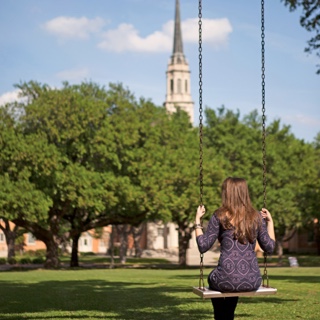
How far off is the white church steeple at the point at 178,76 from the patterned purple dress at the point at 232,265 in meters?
160

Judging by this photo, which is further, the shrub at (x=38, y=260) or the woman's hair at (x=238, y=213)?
the shrub at (x=38, y=260)

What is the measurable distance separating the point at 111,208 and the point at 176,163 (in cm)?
598

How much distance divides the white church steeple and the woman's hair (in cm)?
16025

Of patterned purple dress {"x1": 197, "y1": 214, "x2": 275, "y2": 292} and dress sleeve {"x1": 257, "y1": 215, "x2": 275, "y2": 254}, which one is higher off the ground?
dress sleeve {"x1": 257, "y1": 215, "x2": 275, "y2": 254}

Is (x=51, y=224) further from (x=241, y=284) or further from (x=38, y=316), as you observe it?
(x=241, y=284)

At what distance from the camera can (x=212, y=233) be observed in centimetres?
903

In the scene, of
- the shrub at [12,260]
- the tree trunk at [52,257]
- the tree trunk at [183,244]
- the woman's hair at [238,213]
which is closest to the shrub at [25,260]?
the shrub at [12,260]

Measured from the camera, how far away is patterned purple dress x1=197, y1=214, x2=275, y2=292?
29.1ft

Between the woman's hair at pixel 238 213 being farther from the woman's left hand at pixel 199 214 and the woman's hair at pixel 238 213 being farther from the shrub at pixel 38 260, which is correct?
the shrub at pixel 38 260

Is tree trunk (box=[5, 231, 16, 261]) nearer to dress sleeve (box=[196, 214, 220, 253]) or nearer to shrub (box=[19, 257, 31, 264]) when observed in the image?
Result: shrub (box=[19, 257, 31, 264])

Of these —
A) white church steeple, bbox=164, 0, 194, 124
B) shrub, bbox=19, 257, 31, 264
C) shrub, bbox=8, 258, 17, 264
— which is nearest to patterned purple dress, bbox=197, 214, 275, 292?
shrub, bbox=8, 258, 17, 264

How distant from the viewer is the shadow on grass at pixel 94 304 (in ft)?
55.3

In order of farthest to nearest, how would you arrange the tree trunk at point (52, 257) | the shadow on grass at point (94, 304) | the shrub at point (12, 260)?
1. the shrub at point (12, 260)
2. the tree trunk at point (52, 257)
3. the shadow on grass at point (94, 304)

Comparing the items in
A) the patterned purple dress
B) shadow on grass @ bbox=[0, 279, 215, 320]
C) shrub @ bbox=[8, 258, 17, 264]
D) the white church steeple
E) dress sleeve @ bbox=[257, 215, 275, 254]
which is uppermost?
the white church steeple
